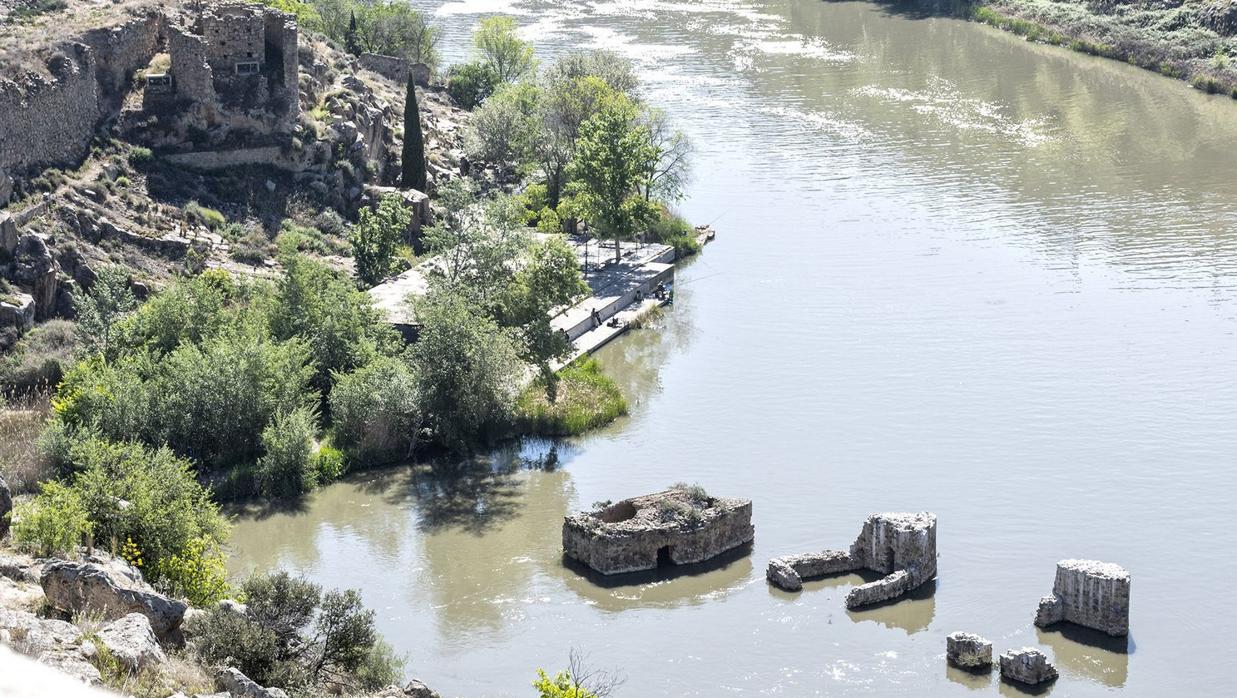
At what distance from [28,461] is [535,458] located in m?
14.2

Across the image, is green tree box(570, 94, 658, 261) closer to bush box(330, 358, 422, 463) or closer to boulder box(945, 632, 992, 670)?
bush box(330, 358, 422, 463)

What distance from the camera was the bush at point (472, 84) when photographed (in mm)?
82125

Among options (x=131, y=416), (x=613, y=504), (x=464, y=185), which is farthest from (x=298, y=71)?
(x=613, y=504)

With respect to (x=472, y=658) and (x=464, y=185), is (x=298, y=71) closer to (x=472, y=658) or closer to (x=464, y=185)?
(x=464, y=185)

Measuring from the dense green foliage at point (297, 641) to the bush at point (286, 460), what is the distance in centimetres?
1077

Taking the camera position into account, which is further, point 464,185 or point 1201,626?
point 464,185

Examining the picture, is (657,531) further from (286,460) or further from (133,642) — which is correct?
(133,642)

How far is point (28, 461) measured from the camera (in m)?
40.9

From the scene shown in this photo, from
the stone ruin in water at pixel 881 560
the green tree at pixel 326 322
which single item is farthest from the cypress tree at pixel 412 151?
the stone ruin in water at pixel 881 560

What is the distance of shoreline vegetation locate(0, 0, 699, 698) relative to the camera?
103 feet

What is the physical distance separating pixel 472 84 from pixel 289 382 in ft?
132

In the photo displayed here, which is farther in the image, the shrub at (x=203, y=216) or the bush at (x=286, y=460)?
the shrub at (x=203, y=216)

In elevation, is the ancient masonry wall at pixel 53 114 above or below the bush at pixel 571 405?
above

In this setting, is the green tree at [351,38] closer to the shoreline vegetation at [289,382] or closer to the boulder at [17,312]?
the shoreline vegetation at [289,382]
